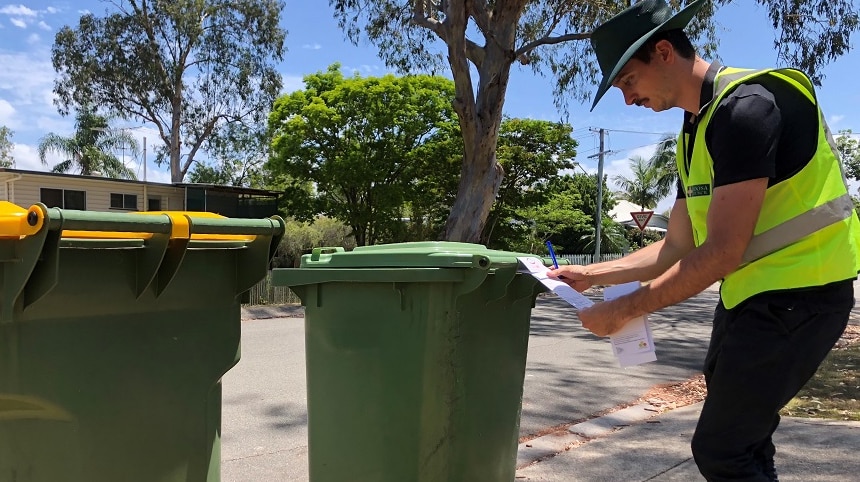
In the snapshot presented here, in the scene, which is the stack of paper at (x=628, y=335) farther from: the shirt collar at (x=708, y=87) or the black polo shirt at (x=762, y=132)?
the shirt collar at (x=708, y=87)

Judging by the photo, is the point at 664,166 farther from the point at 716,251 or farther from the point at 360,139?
the point at 716,251

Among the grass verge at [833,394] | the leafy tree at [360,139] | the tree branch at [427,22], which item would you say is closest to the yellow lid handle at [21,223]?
the grass verge at [833,394]

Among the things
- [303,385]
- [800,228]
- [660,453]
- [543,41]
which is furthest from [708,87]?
[543,41]

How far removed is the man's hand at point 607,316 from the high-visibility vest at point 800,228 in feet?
1.08

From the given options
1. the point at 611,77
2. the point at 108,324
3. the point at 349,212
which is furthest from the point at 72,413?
the point at 349,212

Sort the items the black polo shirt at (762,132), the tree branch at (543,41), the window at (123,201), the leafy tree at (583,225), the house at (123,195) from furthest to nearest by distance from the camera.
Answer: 1. the leafy tree at (583,225)
2. the window at (123,201)
3. the house at (123,195)
4. the tree branch at (543,41)
5. the black polo shirt at (762,132)

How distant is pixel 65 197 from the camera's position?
21.4 meters

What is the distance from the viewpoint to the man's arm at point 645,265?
2.47 m

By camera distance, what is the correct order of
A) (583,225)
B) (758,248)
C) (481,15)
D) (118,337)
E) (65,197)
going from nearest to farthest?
(758,248)
(118,337)
(481,15)
(65,197)
(583,225)

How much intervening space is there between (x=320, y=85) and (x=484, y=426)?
60.6 feet

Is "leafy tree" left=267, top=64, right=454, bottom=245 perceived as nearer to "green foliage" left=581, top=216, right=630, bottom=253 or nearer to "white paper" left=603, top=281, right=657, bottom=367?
"green foliage" left=581, top=216, right=630, bottom=253

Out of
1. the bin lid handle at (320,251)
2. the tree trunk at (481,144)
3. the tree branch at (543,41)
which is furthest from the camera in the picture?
the tree branch at (543,41)

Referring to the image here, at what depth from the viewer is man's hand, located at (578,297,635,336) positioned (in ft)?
6.89

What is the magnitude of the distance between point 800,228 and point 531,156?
1956 cm
